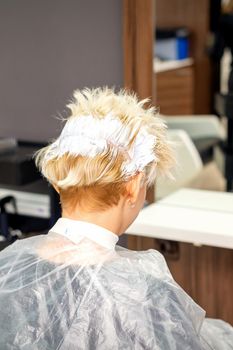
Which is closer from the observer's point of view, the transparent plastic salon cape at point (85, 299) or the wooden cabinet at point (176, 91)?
the transparent plastic salon cape at point (85, 299)

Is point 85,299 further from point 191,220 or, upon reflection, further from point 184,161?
point 184,161

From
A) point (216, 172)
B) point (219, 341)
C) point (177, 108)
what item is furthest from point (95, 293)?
point (177, 108)

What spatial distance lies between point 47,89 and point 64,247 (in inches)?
40.4

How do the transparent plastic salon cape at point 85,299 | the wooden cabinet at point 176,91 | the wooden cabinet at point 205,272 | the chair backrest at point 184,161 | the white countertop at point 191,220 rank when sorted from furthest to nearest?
1. the wooden cabinet at point 176,91
2. the chair backrest at point 184,161
3. the wooden cabinet at point 205,272
4. the white countertop at point 191,220
5. the transparent plastic salon cape at point 85,299

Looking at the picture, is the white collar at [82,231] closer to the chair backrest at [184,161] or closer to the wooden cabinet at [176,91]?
the chair backrest at [184,161]

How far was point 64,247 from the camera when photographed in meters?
1.04

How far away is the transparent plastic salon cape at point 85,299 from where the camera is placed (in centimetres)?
97

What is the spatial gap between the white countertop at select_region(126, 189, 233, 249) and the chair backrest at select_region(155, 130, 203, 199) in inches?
2.9

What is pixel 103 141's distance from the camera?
102 centimetres

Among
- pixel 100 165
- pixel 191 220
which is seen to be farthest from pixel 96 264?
pixel 191 220

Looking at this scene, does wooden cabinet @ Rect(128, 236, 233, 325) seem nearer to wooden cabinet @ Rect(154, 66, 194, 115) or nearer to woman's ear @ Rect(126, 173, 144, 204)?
wooden cabinet @ Rect(154, 66, 194, 115)

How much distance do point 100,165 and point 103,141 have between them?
47 millimetres

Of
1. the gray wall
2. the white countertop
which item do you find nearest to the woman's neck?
the white countertop

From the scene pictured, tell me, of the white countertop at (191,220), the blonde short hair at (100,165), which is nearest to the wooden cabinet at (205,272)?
the white countertop at (191,220)
